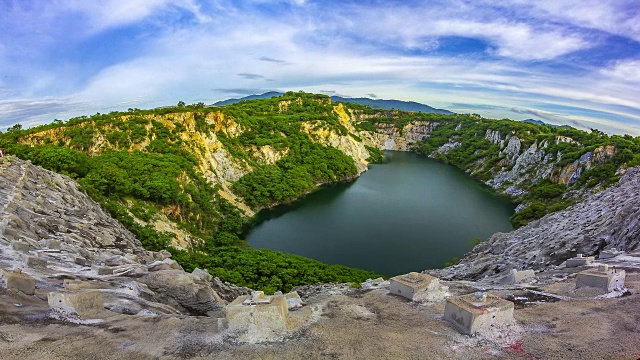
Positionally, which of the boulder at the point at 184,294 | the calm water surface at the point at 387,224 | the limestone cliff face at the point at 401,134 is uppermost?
the limestone cliff face at the point at 401,134

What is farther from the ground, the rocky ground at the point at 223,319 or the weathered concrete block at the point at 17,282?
the weathered concrete block at the point at 17,282

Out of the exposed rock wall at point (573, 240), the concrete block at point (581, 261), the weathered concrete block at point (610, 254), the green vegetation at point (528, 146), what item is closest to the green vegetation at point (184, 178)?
the exposed rock wall at point (573, 240)

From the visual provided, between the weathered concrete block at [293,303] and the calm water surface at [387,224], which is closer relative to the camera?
the weathered concrete block at [293,303]

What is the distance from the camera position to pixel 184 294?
476 inches

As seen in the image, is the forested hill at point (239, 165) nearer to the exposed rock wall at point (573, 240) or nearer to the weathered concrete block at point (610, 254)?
the exposed rock wall at point (573, 240)

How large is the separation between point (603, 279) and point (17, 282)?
1491cm

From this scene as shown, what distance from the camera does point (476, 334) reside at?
815cm

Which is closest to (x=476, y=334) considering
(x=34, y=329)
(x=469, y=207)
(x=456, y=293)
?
(x=456, y=293)

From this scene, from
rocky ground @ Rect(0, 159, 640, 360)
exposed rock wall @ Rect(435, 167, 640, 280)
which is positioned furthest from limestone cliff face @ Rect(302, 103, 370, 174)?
rocky ground @ Rect(0, 159, 640, 360)

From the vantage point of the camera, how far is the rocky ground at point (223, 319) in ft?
24.1

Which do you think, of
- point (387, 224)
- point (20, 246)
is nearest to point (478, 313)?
point (20, 246)

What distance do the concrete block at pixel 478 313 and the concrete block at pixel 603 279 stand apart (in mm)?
3495

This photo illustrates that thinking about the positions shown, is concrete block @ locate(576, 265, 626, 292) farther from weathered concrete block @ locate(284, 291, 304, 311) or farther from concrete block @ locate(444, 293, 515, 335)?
weathered concrete block @ locate(284, 291, 304, 311)

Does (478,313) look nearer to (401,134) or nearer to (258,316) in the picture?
(258,316)
